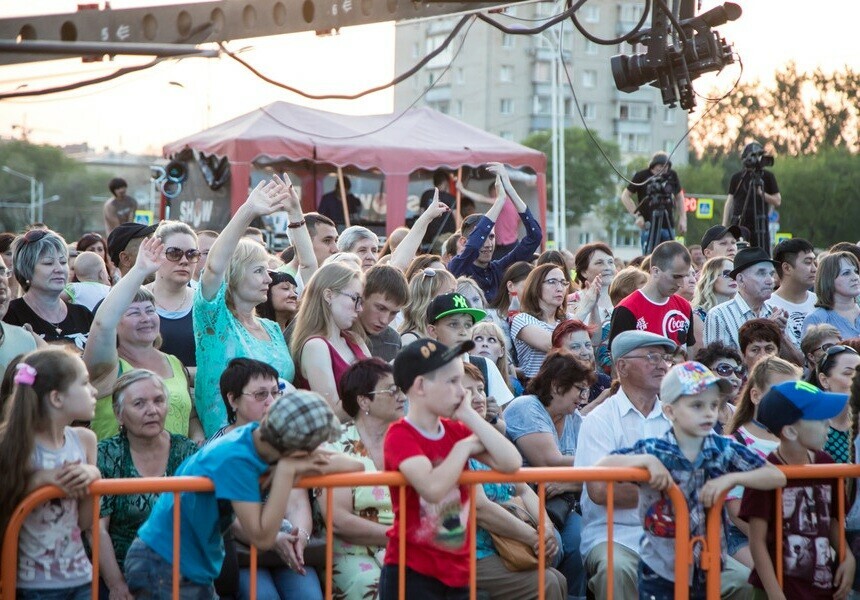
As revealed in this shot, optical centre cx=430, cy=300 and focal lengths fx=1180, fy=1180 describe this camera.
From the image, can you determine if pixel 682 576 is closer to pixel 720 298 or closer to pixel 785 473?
pixel 785 473

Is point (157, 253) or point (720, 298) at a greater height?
point (157, 253)

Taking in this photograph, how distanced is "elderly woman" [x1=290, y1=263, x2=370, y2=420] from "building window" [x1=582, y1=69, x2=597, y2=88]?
85643 millimetres

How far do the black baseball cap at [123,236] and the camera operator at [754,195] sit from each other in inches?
278

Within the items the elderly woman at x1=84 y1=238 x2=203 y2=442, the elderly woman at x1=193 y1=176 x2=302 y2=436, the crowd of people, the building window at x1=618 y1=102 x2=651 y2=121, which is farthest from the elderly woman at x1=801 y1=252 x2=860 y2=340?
the building window at x1=618 y1=102 x2=651 y2=121

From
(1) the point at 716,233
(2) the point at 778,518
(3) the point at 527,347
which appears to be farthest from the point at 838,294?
(2) the point at 778,518

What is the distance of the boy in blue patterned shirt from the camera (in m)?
4.71

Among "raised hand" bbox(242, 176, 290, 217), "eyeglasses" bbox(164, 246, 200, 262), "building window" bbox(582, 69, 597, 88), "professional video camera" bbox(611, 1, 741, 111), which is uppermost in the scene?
"building window" bbox(582, 69, 597, 88)

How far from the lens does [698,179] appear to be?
68.9 meters

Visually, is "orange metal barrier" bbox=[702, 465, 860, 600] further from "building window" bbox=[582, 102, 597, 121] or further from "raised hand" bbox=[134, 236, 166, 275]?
"building window" bbox=[582, 102, 597, 121]

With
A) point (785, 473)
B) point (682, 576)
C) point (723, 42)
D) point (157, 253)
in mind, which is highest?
point (723, 42)

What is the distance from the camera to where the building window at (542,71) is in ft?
294

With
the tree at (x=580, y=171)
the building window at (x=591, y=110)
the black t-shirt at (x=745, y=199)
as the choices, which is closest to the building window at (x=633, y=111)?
the building window at (x=591, y=110)

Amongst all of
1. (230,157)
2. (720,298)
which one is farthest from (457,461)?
(230,157)

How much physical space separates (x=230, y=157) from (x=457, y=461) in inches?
554
